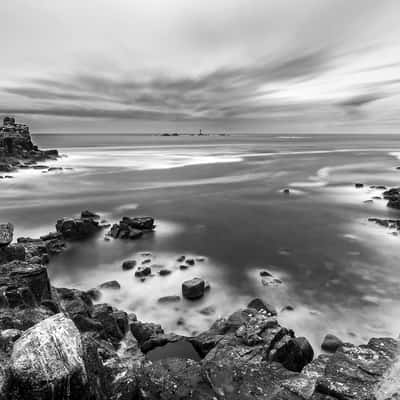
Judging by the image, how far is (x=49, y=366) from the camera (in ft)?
14.8

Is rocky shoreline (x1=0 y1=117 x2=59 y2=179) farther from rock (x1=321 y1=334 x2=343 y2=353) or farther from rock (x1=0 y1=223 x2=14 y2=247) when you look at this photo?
rock (x1=321 y1=334 x2=343 y2=353)

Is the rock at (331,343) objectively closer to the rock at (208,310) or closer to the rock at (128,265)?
the rock at (208,310)

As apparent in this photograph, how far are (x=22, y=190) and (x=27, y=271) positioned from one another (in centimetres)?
3368

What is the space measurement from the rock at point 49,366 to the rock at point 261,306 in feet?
29.0

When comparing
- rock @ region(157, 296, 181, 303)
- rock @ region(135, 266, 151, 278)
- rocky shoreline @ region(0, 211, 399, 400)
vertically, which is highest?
rocky shoreline @ region(0, 211, 399, 400)

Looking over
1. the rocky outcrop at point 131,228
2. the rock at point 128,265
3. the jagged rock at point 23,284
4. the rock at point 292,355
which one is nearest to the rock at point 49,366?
the jagged rock at point 23,284

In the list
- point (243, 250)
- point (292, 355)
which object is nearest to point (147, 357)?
point (292, 355)

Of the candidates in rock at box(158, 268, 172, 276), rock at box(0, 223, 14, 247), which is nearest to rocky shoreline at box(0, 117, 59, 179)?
rock at box(0, 223, 14, 247)

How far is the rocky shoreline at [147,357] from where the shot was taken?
4637 millimetres

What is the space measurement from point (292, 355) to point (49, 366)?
684 centimetres

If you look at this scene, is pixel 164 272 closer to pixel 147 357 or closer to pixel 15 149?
pixel 147 357

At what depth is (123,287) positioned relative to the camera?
14.5m

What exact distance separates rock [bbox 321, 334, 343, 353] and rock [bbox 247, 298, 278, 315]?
2319 mm

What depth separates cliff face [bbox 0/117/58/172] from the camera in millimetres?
55250
